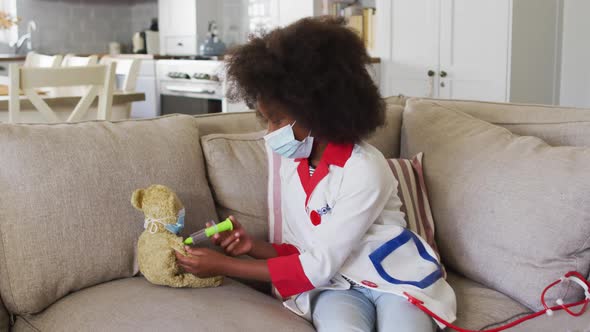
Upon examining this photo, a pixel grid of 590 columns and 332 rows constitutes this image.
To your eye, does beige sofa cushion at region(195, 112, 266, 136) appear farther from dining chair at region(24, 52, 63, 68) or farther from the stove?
the stove

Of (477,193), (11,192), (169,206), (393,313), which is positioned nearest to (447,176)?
(477,193)

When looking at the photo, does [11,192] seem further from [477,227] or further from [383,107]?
[477,227]

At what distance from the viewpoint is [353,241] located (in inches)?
54.7

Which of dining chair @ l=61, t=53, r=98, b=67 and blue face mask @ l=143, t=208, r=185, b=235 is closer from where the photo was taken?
blue face mask @ l=143, t=208, r=185, b=235

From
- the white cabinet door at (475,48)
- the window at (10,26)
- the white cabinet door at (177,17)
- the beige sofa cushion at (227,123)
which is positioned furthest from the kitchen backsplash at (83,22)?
the beige sofa cushion at (227,123)

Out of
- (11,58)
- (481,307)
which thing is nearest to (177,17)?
(11,58)

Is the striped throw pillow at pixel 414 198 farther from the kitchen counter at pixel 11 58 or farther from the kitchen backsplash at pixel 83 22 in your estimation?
the kitchen backsplash at pixel 83 22

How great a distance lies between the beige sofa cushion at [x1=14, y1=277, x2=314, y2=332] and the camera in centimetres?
128

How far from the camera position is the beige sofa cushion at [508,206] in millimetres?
1473

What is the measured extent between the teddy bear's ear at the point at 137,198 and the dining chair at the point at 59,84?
150cm

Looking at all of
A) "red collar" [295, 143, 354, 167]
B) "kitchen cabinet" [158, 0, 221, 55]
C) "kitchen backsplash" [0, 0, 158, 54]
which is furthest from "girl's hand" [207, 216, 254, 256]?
"kitchen backsplash" [0, 0, 158, 54]

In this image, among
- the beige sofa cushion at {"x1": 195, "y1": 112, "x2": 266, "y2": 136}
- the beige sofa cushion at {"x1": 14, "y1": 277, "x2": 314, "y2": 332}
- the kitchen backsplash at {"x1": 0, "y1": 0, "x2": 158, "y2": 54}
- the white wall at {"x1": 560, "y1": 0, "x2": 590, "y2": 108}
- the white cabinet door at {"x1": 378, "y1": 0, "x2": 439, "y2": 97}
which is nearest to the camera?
the beige sofa cushion at {"x1": 14, "y1": 277, "x2": 314, "y2": 332}

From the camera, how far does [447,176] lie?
1.71 meters

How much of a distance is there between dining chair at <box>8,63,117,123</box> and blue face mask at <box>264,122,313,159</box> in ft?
5.35
